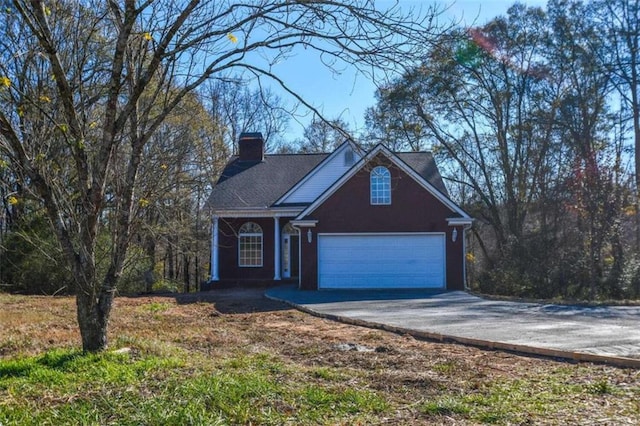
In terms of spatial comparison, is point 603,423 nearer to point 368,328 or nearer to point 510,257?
point 368,328

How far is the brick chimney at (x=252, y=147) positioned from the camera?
83.7ft

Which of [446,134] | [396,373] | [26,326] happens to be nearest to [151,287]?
[26,326]

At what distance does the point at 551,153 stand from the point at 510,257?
8380 millimetres

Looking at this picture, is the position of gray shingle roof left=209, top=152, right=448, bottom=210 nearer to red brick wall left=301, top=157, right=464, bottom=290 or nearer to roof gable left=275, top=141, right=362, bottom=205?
roof gable left=275, top=141, right=362, bottom=205

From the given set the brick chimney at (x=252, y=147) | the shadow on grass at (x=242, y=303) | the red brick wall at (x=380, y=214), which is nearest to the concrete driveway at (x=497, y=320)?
the shadow on grass at (x=242, y=303)

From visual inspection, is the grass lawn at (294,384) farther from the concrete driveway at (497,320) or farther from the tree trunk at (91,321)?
the concrete driveway at (497,320)

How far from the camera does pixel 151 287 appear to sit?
71.2ft

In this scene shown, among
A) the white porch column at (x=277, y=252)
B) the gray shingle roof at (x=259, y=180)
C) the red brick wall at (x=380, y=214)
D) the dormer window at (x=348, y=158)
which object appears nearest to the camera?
the red brick wall at (x=380, y=214)

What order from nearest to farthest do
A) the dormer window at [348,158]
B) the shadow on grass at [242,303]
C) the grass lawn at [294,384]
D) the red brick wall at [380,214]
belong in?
the grass lawn at [294,384] → the shadow on grass at [242,303] → the red brick wall at [380,214] → the dormer window at [348,158]

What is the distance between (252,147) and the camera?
83.8 ft

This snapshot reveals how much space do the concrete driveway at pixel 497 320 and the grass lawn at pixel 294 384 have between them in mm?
678

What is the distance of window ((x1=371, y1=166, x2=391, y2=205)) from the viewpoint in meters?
19.3

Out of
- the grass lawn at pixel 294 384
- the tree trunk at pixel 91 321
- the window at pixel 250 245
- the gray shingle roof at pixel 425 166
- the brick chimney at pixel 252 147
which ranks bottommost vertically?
the grass lawn at pixel 294 384

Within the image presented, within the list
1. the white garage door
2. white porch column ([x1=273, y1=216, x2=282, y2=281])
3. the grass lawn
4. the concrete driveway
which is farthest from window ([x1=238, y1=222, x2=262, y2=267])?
the grass lawn
